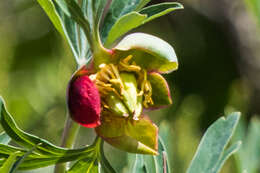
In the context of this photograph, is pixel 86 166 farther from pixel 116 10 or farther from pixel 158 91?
pixel 116 10

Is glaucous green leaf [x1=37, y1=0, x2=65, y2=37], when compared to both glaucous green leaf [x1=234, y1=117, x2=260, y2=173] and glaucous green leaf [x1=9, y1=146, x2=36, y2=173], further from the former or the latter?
glaucous green leaf [x1=234, y1=117, x2=260, y2=173]

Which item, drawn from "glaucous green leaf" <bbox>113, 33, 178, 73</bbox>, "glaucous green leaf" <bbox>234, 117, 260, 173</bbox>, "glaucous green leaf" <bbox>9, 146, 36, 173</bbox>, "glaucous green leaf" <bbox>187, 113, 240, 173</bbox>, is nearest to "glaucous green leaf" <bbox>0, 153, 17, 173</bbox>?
"glaucous green leaf" <bbox>9, 146, 36, 173</bbox>

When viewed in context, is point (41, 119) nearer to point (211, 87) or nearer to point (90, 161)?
point (90, 161)

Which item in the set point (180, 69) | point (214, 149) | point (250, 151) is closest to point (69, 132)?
point (214, 149)

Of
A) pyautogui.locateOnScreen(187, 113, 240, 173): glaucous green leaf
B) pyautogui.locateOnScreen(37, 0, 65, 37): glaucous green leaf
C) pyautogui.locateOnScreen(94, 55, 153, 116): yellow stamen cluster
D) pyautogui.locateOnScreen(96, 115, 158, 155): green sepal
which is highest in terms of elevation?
pyautogui.locateOnScreen(37, 0, 65, 37): glaucous green leaf

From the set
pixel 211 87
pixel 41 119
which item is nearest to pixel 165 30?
pixel 211 87

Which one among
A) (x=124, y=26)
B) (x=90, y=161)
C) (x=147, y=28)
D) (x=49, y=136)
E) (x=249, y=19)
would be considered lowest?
(x=249, y=19)

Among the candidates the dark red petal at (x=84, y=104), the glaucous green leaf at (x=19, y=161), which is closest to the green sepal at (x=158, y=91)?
the dark red petal at (x=84, y=104)
